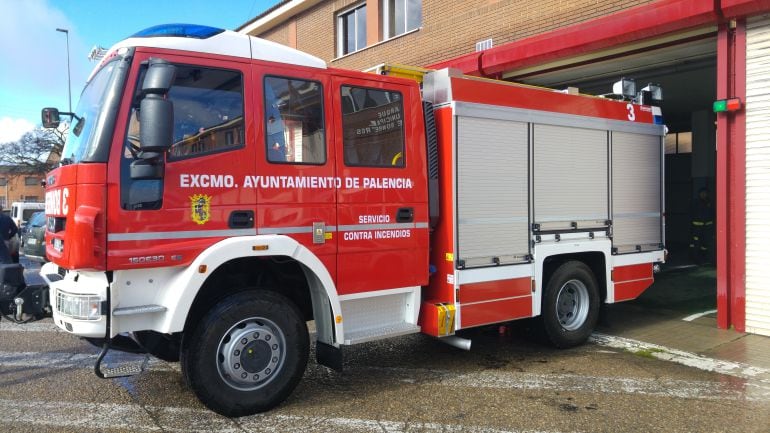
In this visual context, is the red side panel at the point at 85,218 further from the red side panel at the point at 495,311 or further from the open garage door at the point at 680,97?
the open garage door at the point at 680,97

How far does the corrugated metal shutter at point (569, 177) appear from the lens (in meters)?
6.07

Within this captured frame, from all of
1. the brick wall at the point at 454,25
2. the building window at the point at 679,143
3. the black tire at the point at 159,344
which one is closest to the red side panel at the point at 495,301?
the black tire at the point at 159,344

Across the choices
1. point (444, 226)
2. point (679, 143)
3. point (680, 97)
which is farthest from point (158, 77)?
point (679, 143)

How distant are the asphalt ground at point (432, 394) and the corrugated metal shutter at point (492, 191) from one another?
118 centimetres

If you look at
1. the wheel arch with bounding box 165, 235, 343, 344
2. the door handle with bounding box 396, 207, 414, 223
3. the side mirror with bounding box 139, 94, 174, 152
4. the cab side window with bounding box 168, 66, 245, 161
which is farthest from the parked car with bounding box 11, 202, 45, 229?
the side mirror with bounding box 139, 94, 174, 152

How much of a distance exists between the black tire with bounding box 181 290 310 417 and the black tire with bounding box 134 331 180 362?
0.35m

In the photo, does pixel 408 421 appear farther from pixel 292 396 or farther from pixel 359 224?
pixel 359 224

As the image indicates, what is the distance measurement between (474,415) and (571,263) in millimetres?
2617

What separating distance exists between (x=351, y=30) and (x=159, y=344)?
42.0 ft

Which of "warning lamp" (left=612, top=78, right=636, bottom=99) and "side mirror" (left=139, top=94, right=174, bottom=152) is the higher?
"warning lamp" (left=612, top=78, right=636, bottom=99)

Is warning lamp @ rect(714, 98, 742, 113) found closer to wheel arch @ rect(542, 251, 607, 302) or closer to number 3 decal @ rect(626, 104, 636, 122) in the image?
number 3 decal @ rect(626, 104, 636, 122)

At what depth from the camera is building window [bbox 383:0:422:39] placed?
44.7ft

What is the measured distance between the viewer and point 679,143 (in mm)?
18609

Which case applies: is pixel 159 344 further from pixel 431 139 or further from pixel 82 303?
pixel 431 139
